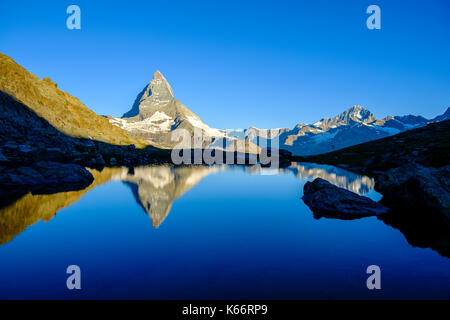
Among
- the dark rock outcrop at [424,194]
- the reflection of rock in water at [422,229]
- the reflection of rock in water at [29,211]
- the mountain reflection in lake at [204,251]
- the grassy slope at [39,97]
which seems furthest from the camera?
the grassy slope at [39,97]

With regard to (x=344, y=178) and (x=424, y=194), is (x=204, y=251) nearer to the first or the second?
(x=424, y=194)

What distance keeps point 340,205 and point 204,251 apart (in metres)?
20.7

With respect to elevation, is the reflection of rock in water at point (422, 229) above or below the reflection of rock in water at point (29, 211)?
below

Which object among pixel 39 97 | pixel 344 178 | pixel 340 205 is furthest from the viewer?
pixel 39 97

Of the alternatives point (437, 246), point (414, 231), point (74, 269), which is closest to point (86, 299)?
point (74, 269)

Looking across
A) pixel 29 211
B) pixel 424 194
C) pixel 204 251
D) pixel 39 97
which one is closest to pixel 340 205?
pixel 424 194

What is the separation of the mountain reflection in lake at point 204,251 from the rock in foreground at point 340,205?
193 cm

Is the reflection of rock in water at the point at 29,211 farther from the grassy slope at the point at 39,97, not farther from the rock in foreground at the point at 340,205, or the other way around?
the grassy slope at the point at 39,97

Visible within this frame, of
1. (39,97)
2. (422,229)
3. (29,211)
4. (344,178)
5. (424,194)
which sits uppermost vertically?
(39,97)

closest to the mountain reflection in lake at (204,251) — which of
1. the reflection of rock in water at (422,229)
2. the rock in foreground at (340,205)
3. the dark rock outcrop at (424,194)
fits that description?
the reflection of rock in water at (422,229)

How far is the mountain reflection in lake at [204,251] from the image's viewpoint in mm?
13031

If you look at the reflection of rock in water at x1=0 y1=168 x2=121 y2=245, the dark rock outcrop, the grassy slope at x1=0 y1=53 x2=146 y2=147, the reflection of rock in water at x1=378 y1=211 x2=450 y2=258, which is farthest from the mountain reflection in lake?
the grassy slope at x1=0 y1=53 x2=146 y2=147

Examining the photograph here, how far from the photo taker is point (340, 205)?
30.5 metres

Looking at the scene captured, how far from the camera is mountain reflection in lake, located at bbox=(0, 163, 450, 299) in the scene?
42.8ft
